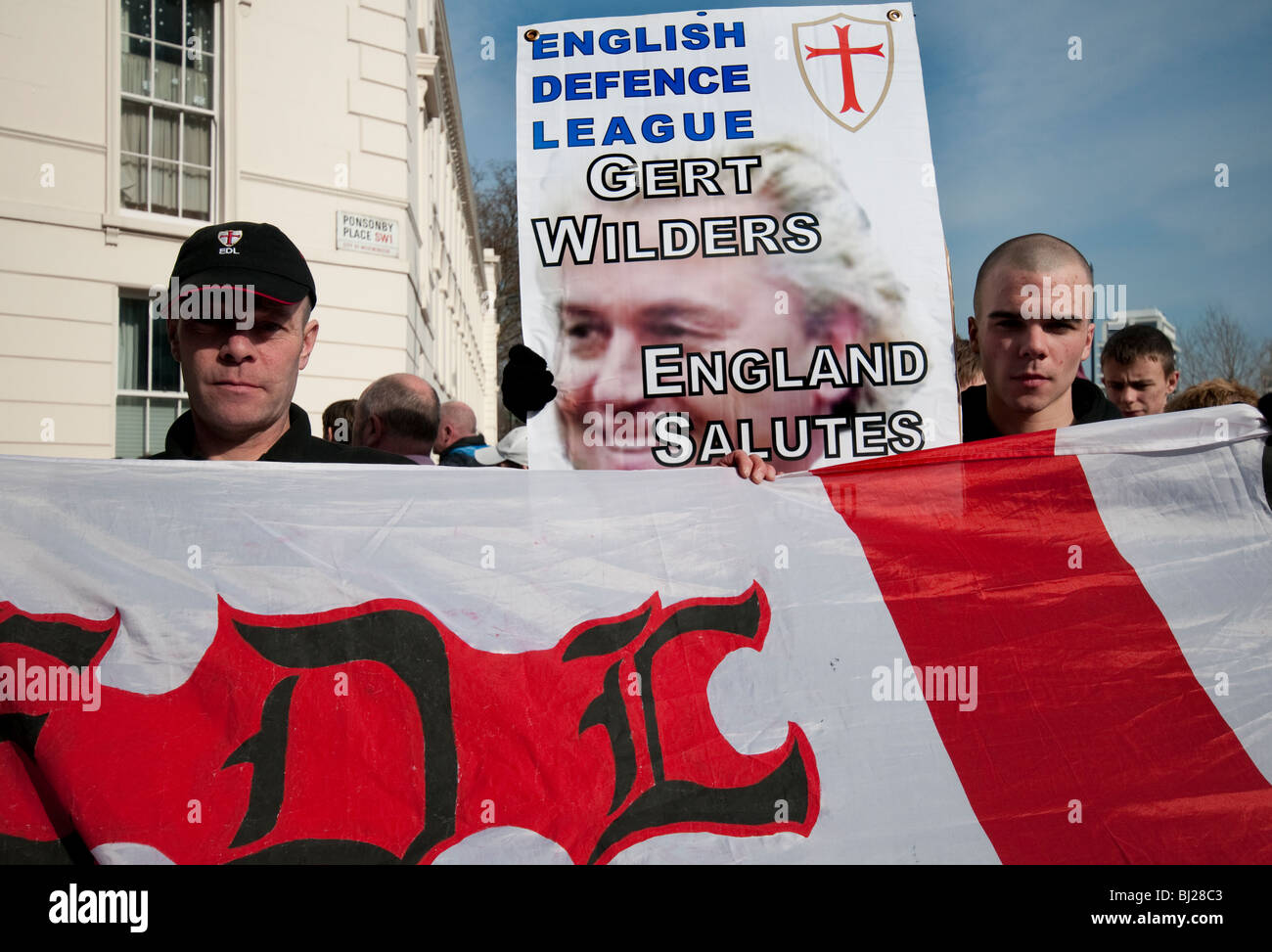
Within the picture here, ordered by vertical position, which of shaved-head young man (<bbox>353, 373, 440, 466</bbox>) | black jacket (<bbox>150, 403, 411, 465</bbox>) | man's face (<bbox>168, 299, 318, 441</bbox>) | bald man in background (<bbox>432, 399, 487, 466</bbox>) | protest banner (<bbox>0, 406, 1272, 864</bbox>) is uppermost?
bald man in background (<bbox>432, 399, 487, 466</bbox>)

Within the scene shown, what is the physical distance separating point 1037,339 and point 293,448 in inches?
74.4

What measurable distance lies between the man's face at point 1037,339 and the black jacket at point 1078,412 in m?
0.11

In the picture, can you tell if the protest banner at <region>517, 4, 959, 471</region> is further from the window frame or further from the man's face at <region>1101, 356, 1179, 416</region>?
the window frame

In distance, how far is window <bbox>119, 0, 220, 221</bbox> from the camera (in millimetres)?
9016

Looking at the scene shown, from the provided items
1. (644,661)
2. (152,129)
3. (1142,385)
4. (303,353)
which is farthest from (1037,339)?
(152,129)

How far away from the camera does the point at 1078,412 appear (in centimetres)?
265

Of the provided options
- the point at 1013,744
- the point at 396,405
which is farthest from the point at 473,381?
the point at 1013,744

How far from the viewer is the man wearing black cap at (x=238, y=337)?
227cm

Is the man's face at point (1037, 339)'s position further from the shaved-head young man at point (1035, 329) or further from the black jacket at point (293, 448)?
the black jacket at point (293, 448)

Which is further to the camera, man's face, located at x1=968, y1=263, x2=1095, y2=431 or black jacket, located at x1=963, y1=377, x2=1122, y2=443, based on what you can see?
black jacket, located at x1=963, y1=377, x2=1122, y2=443

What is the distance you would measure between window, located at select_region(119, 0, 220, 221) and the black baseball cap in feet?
25.6

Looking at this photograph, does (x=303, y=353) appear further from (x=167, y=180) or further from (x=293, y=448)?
(x=167, y=180)

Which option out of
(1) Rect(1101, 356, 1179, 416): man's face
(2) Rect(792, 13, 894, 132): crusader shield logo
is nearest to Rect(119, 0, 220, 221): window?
(2) Rect(792, 13, 894, 132): crusader shield logo

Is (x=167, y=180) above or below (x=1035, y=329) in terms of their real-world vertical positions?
above
